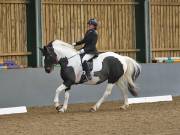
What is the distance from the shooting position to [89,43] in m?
13.7

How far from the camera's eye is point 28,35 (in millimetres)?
16750

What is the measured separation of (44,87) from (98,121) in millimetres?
4500

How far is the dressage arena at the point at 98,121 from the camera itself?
10125mm

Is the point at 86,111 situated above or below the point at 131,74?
below

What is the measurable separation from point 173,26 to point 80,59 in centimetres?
678

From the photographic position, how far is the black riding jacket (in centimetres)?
1361

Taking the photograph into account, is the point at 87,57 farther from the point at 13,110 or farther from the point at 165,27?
the point at 165,27

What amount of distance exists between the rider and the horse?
0.11 m

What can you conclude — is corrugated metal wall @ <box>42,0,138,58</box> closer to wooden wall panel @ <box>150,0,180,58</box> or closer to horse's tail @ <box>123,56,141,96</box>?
wooden wall panel @ <box>150,0,180,58</box>

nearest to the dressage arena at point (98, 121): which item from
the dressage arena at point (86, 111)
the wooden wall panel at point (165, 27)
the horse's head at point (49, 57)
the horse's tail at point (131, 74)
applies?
the dressage arena at point (86, 111)

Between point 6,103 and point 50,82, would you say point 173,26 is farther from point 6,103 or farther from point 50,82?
point 6,103

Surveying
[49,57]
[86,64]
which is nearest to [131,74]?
[86,64]

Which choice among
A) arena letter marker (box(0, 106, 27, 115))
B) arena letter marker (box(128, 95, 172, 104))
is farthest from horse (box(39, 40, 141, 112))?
arena letter marker (box(128, 95, 172, 104))

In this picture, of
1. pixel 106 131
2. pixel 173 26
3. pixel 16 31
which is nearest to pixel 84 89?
pixel 16 31
